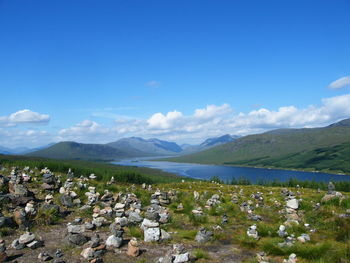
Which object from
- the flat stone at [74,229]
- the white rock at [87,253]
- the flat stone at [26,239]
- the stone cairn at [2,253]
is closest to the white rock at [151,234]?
the white rock at [87,253]

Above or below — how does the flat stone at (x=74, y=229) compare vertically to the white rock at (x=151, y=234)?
above

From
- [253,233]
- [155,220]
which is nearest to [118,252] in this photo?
[155,220]

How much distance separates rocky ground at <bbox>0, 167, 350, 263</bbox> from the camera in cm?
985

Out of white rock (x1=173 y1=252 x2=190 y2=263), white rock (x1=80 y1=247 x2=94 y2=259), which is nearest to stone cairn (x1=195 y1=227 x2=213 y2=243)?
white rock (x1=173 y1=252 x2=190 y2=263)

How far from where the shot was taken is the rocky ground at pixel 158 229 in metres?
9.85

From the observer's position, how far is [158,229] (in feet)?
39.7

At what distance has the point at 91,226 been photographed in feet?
42.3

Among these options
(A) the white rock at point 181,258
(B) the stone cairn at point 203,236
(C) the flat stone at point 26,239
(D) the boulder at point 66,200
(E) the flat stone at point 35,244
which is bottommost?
(B) the stone cairn at point 203,236

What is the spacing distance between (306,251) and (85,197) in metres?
14.8

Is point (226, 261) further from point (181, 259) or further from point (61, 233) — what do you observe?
point (61, 233)

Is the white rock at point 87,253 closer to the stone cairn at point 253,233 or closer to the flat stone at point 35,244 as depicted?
the flat stone at point 35,244

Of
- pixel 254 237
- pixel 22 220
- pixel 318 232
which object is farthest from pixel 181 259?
pixel 22 220

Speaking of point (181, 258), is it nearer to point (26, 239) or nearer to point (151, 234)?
point (151, 234)

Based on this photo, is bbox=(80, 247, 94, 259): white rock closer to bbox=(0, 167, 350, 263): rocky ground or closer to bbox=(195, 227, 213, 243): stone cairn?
bbox=(0, 167, 350, 263): rocky ground
